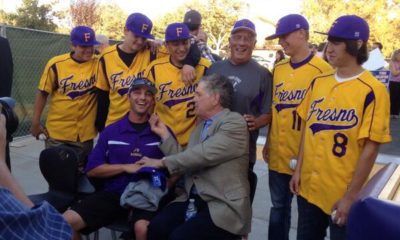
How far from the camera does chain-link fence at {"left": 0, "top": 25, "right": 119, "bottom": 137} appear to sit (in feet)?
21.2

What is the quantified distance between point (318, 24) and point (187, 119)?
27.1 m

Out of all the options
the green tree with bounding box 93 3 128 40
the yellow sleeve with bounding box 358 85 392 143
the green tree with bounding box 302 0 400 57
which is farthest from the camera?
the green tree with bounding box 93 3 128 40

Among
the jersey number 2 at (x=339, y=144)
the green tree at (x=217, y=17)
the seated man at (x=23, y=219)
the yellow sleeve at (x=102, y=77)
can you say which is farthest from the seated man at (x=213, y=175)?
the green tree at (x=217, y=17)

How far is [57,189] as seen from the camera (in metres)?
3.21

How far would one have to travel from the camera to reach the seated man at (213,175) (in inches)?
103

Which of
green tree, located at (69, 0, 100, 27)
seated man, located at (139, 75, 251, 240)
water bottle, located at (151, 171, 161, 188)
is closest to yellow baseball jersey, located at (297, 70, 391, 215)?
seated man, located at (139, 75, 251, 240)

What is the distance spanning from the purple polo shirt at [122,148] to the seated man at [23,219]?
4.78ft

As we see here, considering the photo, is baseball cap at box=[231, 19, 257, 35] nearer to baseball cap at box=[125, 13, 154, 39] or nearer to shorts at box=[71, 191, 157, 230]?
baseball cap at box=[125, 13, 154, 39]

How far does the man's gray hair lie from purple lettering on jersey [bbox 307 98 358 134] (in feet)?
2.03

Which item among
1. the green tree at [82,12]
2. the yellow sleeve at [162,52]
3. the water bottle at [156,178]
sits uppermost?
the green tree at [82,12]

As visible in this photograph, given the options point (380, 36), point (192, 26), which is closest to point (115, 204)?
point (192, 26)

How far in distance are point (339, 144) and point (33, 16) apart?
16.6m

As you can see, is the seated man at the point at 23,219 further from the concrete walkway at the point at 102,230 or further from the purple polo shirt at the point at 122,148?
the concrete walkway at the point at 102,230

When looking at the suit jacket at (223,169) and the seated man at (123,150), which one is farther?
the seated man at (123,150)
